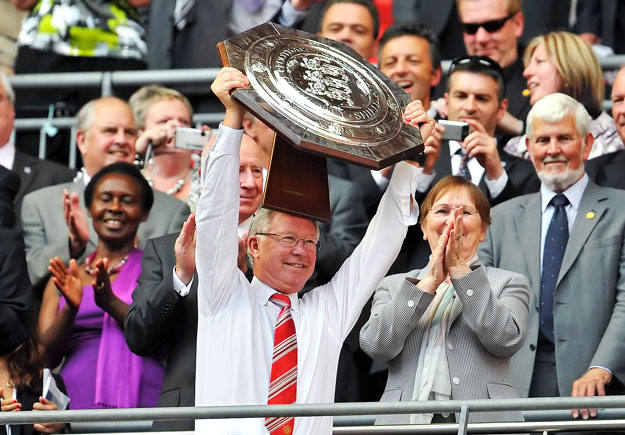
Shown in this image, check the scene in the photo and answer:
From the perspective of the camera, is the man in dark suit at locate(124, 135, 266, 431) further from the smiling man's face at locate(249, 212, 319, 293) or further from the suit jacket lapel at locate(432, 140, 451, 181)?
the suit jacket lapel at locate(432, 140, 451, 181)

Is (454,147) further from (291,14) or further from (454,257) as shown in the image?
(454,257)

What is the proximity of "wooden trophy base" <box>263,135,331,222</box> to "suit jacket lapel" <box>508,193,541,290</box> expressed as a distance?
1.66 metres

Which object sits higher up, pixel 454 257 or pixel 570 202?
pixel 570 202

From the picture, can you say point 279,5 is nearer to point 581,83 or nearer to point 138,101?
point 138,101

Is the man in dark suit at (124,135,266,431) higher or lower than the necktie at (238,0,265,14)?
lower

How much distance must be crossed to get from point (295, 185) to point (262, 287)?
1.38 feet

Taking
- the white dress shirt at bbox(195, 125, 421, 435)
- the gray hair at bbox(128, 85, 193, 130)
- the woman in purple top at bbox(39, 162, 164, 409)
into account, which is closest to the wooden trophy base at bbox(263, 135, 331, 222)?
the white dress shirt at bbox(195, 125, 421, 435)

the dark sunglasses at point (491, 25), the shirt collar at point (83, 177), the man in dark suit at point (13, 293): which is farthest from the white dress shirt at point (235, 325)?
the dark sunglasses at point (491, 25)

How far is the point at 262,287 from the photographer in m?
6.03

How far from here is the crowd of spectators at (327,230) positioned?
6.00 metres

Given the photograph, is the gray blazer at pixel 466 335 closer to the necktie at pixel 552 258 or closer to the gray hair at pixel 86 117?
the necktie at pixel 552 258

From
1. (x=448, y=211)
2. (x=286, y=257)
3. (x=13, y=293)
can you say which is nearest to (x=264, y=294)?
(x=286, y=257)

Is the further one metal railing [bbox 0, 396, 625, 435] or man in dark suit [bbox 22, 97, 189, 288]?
man in dark suit [bbox 22, 97, 189, 288]

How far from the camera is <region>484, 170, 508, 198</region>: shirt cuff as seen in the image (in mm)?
8172
